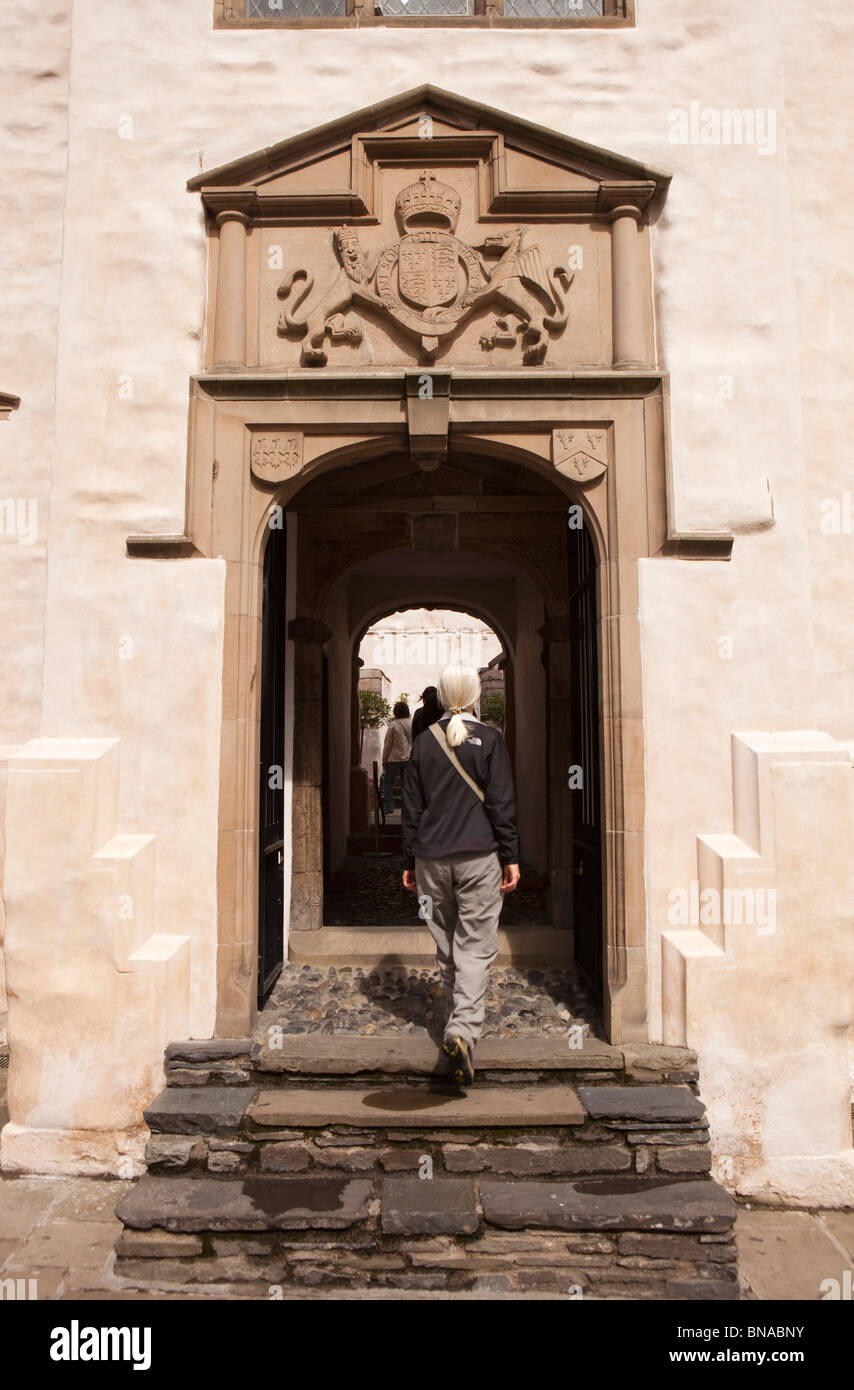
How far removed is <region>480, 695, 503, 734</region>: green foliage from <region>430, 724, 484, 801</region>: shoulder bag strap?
15172 millimetres

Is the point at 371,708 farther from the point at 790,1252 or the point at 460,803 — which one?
the point at 790,1252

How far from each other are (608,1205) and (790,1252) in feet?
2.64

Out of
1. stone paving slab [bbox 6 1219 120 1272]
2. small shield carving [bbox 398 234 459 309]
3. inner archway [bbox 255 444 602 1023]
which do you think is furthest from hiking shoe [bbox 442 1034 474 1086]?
small shield carving [bbox 398 234 459 309]

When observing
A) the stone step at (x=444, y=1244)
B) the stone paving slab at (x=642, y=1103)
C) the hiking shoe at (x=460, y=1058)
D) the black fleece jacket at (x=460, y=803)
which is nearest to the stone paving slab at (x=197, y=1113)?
the stone step at (x=444, y=1244)

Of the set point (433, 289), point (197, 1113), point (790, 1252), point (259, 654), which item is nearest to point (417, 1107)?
point (197, 1113)

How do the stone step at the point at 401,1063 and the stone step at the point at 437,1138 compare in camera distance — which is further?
the stone step at the point at 401,1063

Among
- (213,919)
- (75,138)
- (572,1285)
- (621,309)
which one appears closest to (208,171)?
(75,138)

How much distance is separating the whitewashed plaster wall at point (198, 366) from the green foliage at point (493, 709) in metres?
14.7

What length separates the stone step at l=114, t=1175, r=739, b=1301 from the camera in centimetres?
310

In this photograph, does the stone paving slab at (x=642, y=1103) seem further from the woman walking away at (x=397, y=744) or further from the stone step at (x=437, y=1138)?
the woman walking away at (x=397, y=744)

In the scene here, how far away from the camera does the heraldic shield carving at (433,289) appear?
14.5 ft

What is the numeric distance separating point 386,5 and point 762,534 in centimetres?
366

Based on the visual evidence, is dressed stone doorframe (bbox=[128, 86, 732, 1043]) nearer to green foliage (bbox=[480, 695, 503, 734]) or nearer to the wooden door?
the wooden door
